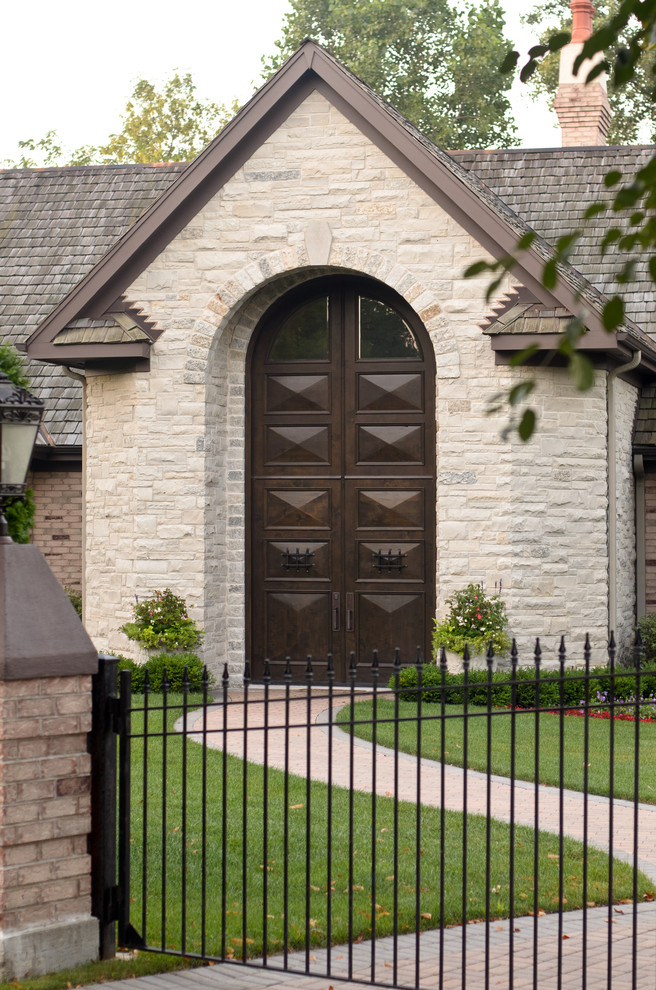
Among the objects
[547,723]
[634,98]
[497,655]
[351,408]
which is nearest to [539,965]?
[547,723]

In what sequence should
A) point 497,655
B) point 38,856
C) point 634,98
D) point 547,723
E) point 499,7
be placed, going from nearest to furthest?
point 38,856
point 547,723
point 497,655
point 634,98
point 499,7

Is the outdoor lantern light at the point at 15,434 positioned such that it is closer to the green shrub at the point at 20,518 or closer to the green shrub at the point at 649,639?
the green shrub at the point at 20,518

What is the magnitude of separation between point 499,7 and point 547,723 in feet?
109

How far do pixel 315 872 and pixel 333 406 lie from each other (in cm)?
803

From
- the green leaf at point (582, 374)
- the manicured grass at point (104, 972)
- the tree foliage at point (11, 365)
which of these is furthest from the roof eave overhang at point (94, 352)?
the green leaf at point (582, 374)

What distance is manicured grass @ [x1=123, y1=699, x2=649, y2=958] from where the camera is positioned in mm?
5691

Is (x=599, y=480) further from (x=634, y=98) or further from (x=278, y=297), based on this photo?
(x=634, y=98)

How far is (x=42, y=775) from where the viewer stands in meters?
5.35

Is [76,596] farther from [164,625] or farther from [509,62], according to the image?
[509,62]

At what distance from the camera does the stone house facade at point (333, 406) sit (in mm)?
13188

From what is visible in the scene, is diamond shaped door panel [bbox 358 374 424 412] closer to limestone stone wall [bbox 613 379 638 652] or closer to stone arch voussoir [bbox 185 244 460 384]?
stone arch voussoir [bbox 185 244 460 384]

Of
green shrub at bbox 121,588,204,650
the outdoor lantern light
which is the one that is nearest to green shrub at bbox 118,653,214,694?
green shrub at bbox 121,588,204,650

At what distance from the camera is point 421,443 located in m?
14.1

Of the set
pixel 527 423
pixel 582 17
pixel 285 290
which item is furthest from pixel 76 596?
pixel 527 423
